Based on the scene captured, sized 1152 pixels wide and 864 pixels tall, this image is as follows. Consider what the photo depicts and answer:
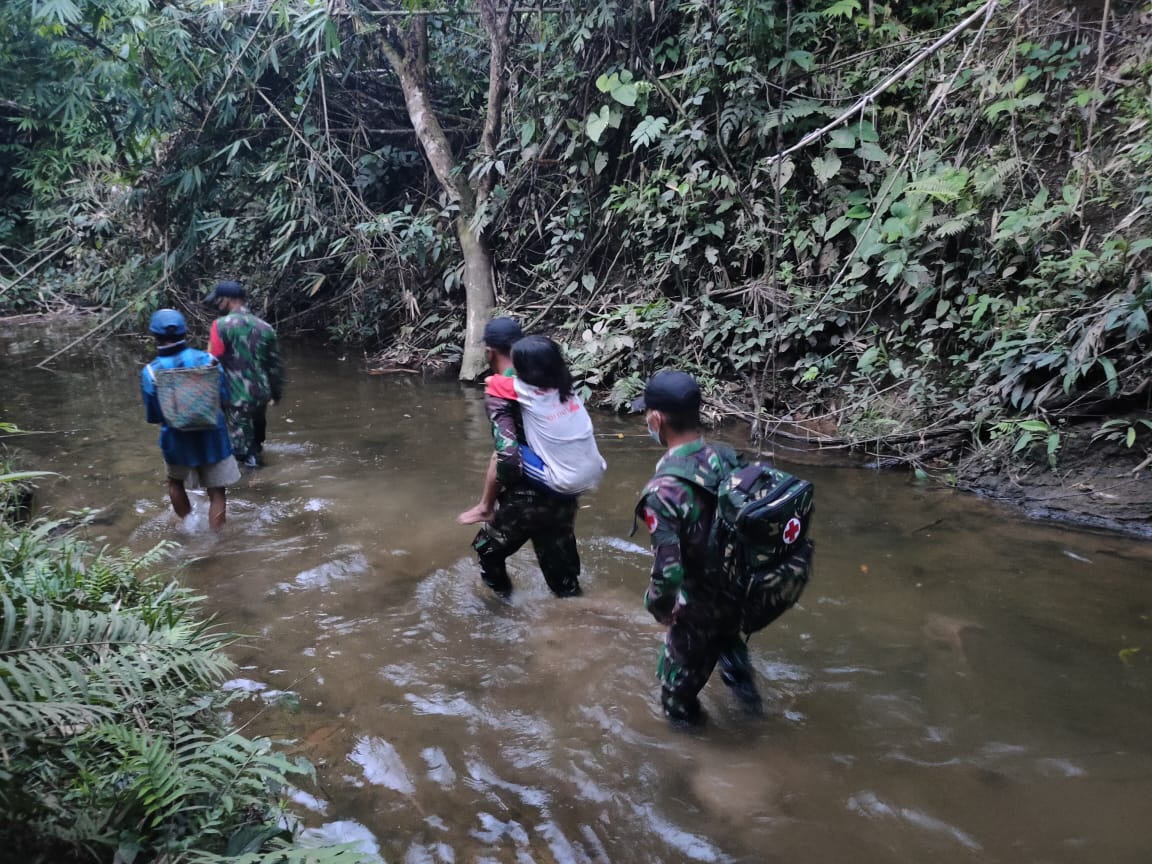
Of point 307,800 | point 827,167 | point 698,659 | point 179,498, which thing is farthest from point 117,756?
point 827,167

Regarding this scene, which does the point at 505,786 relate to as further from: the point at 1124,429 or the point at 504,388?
the point at 1124,429

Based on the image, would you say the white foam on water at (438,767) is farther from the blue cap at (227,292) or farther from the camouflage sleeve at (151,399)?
the blue cap at (227,292)

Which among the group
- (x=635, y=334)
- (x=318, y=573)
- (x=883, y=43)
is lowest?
(x=318, y=573)

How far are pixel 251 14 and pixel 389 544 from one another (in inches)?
337

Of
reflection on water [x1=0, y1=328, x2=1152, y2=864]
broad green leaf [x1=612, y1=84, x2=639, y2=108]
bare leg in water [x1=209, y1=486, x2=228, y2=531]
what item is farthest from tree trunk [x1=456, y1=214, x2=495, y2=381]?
bare leg in water [x1=209, y1=486, x2=228, y2=531]

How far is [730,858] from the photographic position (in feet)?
8.72

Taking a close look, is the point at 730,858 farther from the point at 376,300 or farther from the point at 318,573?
the point at 376,300

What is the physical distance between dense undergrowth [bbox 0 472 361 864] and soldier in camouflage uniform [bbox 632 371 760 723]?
1432mm

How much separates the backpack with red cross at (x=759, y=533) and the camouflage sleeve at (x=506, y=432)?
3.58 feet

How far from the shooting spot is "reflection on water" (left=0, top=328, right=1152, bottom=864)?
2.79 metres

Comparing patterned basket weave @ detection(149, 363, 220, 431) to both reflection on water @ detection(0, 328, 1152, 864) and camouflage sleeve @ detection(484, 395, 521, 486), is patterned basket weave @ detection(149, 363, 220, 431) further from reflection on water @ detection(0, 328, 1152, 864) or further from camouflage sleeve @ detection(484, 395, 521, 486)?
camouflage sleeve @ detection(484, 395, 521, 486)

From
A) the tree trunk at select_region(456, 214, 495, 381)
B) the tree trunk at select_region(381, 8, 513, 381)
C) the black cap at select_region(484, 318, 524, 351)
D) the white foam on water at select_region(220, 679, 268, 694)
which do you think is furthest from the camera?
the tree trunk at select_region(381, 8, 513, 381)

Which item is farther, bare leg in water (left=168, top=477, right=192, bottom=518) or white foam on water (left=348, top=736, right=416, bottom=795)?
bare leg in water (left=168, top=477, right=192, bottom=518)

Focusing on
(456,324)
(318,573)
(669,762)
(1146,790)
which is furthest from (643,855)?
(456,324)
